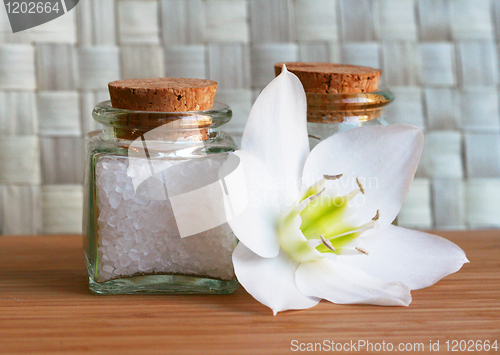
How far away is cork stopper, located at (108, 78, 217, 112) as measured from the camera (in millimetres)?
441

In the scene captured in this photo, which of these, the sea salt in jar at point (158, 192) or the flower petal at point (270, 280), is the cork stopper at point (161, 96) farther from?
the flower petal at point (270, 280)

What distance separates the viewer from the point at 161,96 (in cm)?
44

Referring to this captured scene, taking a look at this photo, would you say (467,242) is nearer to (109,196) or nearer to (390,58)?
(390,58)

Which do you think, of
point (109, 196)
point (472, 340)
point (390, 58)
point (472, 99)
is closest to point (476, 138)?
point (472, 99)

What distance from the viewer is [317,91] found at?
1.71 ft

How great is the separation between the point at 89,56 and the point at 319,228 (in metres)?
0.47

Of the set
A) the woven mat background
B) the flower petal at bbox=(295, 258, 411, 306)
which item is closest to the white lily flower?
the flower petal at bbox=(295, 258, 411, 306)

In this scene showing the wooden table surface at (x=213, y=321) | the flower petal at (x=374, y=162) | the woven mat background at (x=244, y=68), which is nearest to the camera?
the wooden table surface at (x=213, y=321)

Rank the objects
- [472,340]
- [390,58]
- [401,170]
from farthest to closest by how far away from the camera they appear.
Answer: [390,58], [401,170], [472,340]

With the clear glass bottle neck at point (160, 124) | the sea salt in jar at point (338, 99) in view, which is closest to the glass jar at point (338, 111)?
the sea salt in jar at point (338, 99)

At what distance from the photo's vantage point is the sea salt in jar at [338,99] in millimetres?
517

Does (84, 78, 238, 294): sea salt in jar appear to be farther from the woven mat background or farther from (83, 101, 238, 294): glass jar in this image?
the woven mat background

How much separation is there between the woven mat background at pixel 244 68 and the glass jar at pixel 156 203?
0.32 meters

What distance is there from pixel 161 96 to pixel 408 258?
0.95ft
